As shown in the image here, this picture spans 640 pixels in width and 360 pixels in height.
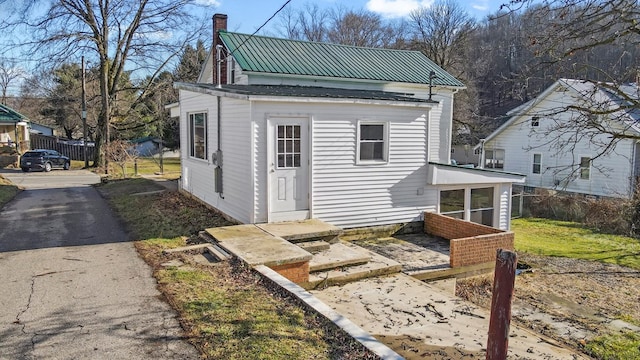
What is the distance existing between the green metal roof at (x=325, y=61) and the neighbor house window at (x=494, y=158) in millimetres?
11886

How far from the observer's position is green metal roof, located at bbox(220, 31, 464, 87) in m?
14.4

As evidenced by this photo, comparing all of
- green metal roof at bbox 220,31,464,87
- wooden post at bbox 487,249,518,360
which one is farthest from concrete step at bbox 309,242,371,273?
green metal roof at bbox 220,31,464,87

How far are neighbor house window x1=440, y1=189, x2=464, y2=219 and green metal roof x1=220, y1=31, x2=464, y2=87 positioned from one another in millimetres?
5488

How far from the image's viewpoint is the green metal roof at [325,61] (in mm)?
14375

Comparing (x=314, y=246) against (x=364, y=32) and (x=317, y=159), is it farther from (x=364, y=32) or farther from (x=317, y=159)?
(x=364, y=32)

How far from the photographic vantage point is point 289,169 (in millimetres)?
9516

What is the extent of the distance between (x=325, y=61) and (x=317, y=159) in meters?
7.09

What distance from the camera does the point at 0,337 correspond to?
4367mm

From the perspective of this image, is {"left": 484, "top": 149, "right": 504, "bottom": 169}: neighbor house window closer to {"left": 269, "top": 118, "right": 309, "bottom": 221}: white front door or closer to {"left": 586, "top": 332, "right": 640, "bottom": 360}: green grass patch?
{"left": 269, "top": 118, "right": 309, "bottom": 221}: white front door

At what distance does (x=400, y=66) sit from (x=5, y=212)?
44.9 ft

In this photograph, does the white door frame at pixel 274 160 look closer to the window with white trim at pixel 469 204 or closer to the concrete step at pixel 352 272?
the concrete step at pixel 352 272

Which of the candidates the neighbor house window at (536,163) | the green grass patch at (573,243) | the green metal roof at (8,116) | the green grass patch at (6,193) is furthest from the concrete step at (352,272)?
the green metal roof at (8,116)

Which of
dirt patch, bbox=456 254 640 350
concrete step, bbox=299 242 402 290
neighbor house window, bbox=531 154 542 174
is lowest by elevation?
dirt patch, bbox=456 254 640 350

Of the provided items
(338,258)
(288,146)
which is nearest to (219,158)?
(288,146)
